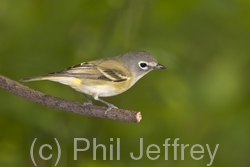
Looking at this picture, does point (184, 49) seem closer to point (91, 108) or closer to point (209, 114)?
point (209, 114)

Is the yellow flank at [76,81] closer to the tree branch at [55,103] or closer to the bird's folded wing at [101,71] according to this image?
the bird's folded wing at [101,71]

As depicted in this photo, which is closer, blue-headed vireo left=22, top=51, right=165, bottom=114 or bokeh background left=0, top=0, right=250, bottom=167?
blue-headed vireo left=22, top=51, right=165, bottom=114

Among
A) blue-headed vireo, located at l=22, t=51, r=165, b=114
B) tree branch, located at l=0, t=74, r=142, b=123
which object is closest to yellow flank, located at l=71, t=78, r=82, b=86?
blue-headed vireo, located at l=22, t=51, r=165, b=114

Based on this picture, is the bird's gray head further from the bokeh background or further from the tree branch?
the tree branch

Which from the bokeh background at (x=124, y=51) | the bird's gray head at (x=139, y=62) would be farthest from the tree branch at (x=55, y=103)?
the bokeh background at (x=124, y=51)

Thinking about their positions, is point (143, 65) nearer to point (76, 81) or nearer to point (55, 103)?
point (76, 81)

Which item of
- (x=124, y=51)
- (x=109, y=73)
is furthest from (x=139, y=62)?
(x=124, y=51)

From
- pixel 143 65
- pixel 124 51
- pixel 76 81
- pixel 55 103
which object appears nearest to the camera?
pixel 55 103
